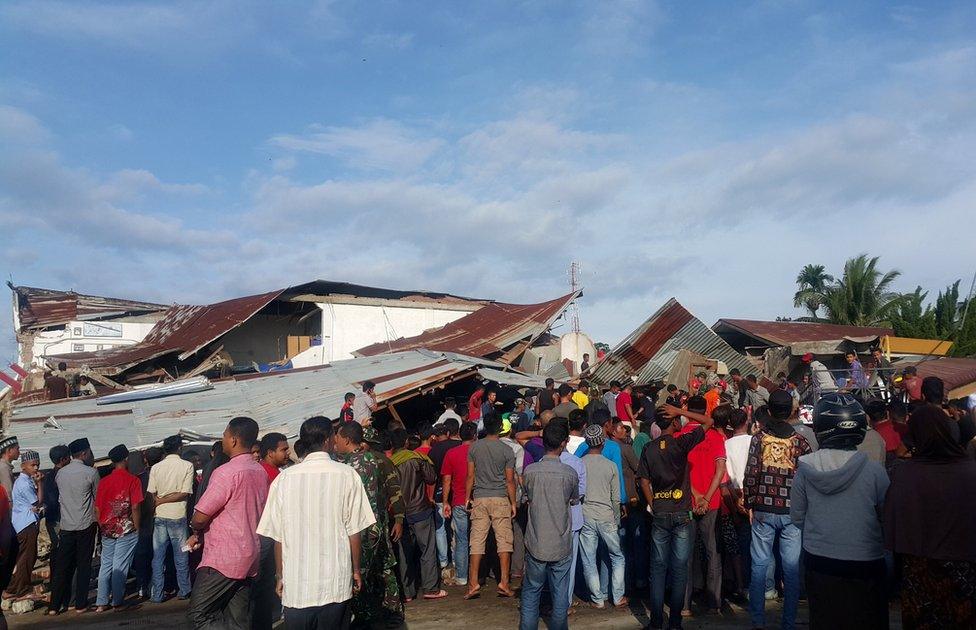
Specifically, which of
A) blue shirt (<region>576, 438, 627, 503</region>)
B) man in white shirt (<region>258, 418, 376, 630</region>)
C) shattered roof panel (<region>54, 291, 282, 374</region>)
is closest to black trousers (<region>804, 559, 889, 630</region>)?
man in white shirt (<region>258, 418, 376, 630</region>)

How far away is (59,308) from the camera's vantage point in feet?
88.6

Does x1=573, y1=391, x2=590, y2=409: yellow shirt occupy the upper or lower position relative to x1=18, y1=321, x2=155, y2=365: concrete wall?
lower

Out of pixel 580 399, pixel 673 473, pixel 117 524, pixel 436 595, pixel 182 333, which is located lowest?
pixel 436 595

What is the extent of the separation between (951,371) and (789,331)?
4.72 metres

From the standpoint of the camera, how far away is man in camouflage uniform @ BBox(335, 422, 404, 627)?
20.6 feet

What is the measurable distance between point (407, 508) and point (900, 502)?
17.6 ft

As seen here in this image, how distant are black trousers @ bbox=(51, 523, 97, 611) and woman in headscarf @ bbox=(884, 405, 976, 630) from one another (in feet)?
27.0

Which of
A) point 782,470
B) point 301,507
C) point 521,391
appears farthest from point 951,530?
point 521,391

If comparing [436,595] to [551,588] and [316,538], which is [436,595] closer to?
[551,588]

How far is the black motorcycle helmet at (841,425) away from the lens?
439 centimetres

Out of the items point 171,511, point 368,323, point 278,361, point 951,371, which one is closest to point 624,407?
point 171,511

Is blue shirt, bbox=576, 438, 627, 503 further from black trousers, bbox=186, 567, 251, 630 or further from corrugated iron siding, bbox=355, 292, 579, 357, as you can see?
corrugated iron siding, bbox=355, 292, 579, 357

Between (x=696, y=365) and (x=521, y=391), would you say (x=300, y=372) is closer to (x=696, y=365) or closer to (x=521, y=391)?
(x=521, y=391)

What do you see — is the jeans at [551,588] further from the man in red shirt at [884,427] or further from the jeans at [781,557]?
the man in red shirt at [884,427]
